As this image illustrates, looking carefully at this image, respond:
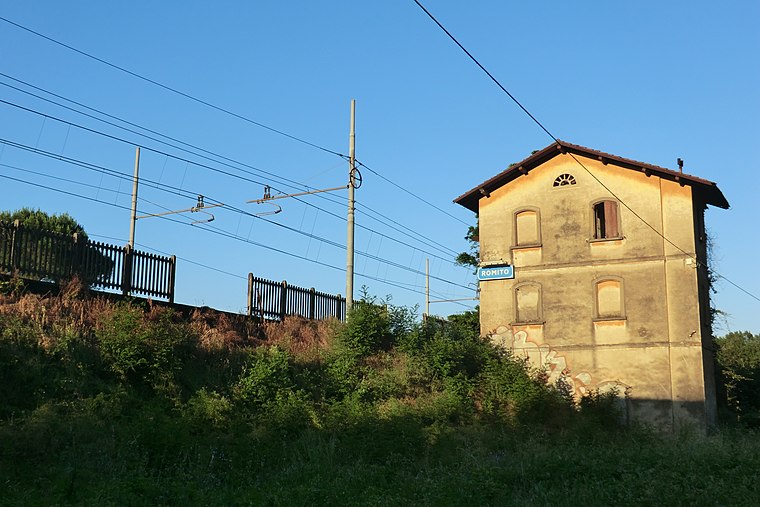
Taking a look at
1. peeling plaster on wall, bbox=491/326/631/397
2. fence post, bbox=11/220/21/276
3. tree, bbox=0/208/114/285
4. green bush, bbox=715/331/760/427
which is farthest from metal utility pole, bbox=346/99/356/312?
green bush, bbox=715/331/760/427

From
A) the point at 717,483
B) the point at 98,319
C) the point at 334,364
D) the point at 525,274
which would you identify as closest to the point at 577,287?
the point at 525,274

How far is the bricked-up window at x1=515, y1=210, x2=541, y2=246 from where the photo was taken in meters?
29.9

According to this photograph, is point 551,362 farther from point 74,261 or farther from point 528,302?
point 74,261

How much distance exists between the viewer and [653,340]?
27.0m

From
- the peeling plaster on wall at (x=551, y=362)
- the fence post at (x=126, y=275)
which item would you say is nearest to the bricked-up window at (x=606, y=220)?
the peeling plaster on wall at (x=551, y=362)

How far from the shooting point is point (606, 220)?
28906mm

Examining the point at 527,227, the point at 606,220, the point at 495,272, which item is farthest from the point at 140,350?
the point at 606,220

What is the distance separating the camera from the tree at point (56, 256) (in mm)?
20109

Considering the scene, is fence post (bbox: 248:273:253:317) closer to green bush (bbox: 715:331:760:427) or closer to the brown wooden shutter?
the brown wooden shutter

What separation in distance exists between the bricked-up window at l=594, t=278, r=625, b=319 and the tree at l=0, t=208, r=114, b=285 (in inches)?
669

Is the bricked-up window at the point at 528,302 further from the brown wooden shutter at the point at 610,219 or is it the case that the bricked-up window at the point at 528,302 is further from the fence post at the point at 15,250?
the fence post at the point at 15,250

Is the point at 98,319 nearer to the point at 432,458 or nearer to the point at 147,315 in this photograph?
the point at 147,315

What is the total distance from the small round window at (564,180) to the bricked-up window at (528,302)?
4014mm

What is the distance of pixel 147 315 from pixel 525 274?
1455 cm
